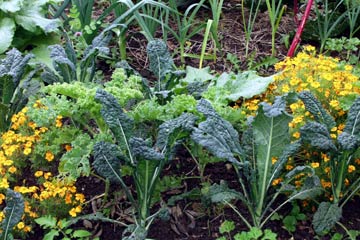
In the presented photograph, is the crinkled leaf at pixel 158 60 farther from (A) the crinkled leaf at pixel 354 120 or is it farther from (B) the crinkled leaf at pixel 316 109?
(A) the crinkled leaf at pixel 354 120

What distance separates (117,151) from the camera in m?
2.70

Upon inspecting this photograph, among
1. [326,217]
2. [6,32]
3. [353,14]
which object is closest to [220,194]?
[326,217]

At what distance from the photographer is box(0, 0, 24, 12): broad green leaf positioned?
3939 millimetres

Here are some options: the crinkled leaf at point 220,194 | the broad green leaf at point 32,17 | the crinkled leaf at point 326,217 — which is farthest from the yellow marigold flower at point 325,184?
the broad green leaf at point 32,17

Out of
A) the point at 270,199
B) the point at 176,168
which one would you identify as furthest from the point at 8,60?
the point at 270,199

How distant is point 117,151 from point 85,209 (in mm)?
482

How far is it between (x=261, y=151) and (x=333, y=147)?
1.13 ft

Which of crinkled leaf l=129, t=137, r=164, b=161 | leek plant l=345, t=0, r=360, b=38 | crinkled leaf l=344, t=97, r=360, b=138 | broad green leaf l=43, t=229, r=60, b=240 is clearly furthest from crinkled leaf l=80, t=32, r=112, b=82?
leek plant l=345, t=0, r=360, b=38

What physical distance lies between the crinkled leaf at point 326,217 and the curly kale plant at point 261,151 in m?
0.08

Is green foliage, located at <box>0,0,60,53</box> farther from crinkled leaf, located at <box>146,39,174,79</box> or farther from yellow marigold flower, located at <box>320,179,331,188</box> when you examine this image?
yellow marigold flower, located at <box>320,179,331,188</box>

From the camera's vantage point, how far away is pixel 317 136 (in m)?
2.69

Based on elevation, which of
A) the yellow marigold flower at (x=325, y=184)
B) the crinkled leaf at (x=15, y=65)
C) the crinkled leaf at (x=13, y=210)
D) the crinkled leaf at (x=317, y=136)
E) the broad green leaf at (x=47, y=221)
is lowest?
the broad green leaf at (x=47, y=221)

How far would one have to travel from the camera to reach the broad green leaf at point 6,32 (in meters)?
3.91

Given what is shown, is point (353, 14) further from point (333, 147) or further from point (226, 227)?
point (226, 227)
